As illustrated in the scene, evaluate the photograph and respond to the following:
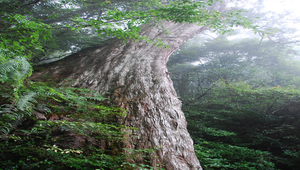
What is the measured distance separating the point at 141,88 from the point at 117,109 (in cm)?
118

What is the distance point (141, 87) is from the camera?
3277 millimetres

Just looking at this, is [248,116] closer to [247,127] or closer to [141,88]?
[247,127]

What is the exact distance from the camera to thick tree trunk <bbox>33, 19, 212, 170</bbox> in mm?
1927

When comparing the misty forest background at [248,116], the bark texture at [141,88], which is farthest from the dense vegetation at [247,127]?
the bark texture at [141,88]

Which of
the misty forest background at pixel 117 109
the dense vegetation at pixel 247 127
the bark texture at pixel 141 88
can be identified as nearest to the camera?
the misty forest background at pixel 117 109

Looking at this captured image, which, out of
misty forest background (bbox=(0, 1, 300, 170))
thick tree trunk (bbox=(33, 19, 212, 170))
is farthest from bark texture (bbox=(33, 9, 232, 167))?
misty forest background (bbox=(0, 1, 300, 170))

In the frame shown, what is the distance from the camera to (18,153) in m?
1.21

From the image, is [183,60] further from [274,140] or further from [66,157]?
[66,157]

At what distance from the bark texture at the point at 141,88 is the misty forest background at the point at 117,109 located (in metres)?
0.28

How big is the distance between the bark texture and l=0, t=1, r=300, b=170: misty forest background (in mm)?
276

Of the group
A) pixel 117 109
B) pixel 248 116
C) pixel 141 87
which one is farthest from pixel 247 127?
pixel 117 109

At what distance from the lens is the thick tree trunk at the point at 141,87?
75.9 inches

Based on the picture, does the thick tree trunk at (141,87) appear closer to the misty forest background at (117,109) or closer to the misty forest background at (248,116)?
the misty forest background at (117,109)

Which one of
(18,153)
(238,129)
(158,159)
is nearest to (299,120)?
(238,129)
